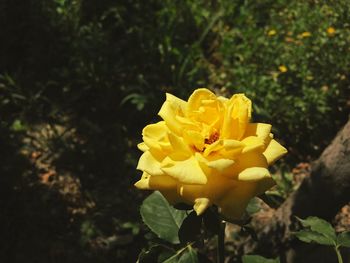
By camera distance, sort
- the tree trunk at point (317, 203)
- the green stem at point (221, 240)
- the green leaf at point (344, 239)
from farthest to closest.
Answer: the tree trunk at point (317, 203)
the green leaf at point (344, 239)
the green stem at point (221, 240)

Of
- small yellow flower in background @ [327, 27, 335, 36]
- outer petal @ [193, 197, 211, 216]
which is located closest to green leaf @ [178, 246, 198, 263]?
outer petal @ [193, 197, 211, 216]

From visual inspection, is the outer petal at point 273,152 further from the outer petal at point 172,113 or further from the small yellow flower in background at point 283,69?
the small yellow flower in background at point 283,69

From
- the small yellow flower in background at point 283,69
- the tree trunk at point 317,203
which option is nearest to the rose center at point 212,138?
the tree trunk at point 317,203

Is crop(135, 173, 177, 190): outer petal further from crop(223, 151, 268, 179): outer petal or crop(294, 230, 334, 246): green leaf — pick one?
crop(294, 230, 334, 246): green leaf

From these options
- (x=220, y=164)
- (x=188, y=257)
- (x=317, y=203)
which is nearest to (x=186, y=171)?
(x=220, y=164)

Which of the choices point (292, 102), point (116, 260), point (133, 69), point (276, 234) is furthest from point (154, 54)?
point (276, 234)

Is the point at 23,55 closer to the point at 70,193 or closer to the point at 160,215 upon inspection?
the point at 70,193
